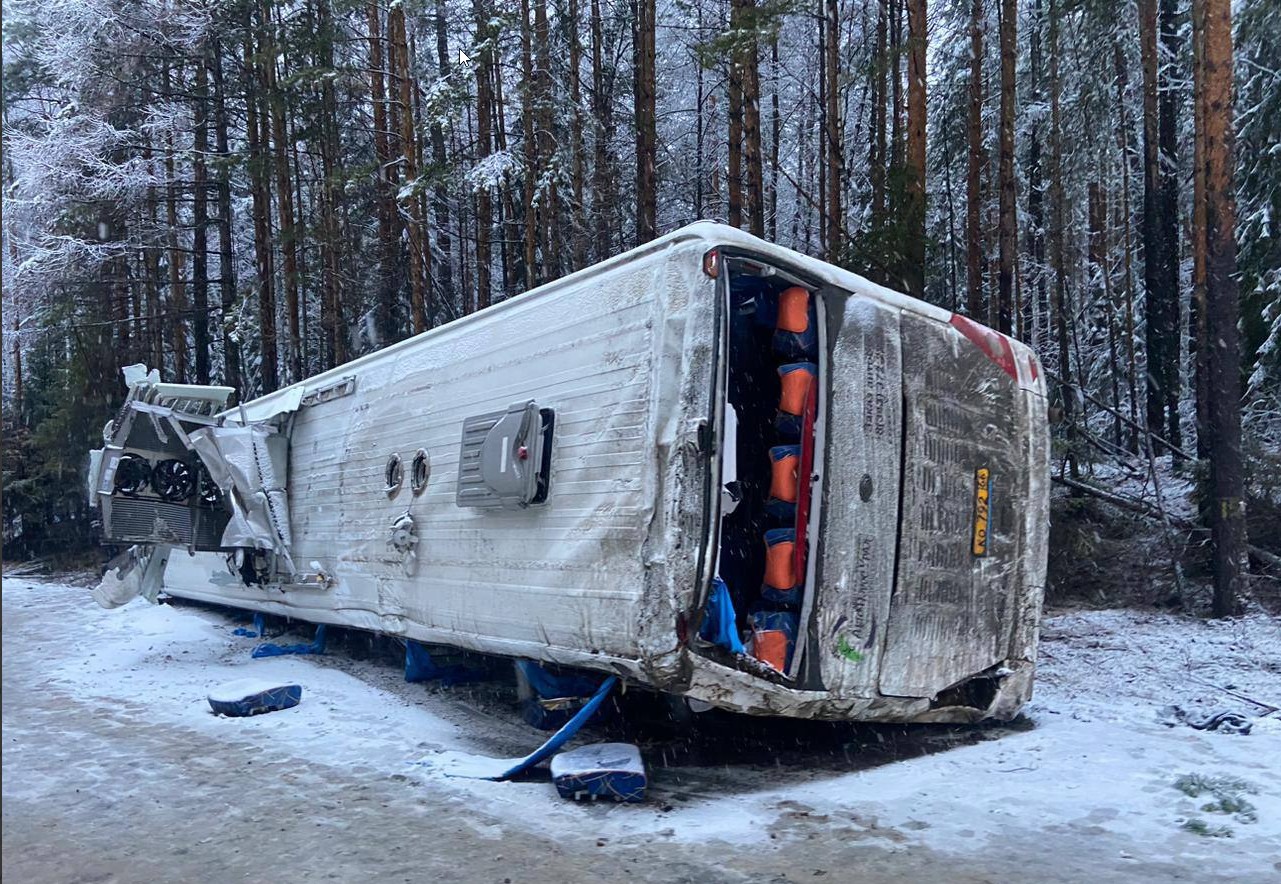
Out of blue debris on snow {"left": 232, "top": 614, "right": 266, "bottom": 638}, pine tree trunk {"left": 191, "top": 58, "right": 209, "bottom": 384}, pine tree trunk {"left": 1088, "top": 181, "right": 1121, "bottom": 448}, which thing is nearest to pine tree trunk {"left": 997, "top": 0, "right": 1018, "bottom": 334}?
blue debris on snow {"left": 232, "top": 614, "right": 266, "bottom": 638}

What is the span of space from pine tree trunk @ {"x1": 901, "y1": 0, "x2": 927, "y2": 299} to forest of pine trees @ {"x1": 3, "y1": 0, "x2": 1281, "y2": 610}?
4 centimetres

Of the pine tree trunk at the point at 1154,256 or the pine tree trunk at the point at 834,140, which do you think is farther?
the pine tree trunk at the point at 1154,256

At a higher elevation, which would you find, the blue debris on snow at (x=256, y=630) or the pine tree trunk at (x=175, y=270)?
the pine tree trunk at (x=175, y=270)

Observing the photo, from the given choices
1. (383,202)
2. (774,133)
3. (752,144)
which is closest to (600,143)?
(383,202)

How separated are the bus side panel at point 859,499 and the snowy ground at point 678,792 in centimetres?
62

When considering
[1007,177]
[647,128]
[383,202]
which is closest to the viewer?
[1007,177]

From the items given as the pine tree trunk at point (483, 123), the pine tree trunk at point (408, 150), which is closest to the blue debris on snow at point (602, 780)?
the pine tree trunk at point (408, 150)

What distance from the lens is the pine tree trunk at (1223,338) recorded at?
23.9 ft

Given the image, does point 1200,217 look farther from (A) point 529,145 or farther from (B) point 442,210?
(B) point 442,210

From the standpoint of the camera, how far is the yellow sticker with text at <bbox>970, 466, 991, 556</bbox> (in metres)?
5.30

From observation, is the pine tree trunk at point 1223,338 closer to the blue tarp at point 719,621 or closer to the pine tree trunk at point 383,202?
the blue tarp at point 719,621

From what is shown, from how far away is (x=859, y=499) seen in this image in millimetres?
4625

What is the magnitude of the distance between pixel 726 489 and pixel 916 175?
18.2 ft

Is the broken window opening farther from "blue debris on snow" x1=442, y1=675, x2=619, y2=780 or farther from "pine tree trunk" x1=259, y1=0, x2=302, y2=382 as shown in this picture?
"pine tree trunk" x1=259, y1=0, x2=302, y2=382
